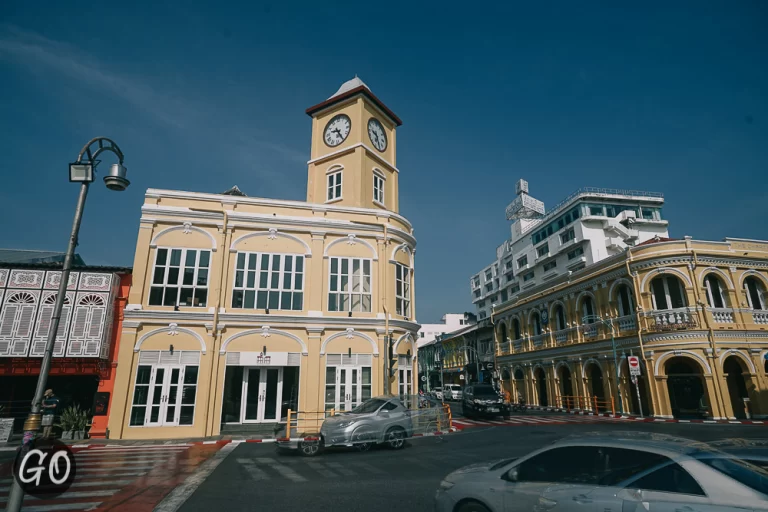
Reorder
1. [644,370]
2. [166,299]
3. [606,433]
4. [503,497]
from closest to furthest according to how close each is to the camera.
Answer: [503,497] → [606,433] → [166,299] → [644,370]

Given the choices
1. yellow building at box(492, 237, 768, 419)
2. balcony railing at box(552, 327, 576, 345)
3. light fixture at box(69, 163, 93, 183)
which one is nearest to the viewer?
light fixture at box(69, 163, 93, 183)

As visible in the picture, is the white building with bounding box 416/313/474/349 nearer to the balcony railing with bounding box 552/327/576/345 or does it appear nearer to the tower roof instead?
the balcony railing with bounding box 552/327/576/345

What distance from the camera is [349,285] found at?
21438 mm

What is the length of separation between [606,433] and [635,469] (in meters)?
0.99

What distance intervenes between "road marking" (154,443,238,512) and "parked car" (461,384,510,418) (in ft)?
51.8

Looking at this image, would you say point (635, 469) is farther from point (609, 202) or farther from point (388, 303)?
point (609, 202)

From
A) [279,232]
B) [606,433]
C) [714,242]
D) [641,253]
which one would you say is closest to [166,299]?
[279,232]

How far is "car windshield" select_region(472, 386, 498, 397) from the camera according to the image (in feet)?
82.8

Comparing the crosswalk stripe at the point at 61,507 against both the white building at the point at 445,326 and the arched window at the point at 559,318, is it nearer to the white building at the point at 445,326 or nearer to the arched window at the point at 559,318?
the arched window at the point at 559,318

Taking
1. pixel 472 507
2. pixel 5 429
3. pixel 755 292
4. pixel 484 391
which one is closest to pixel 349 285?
pixel 484 391

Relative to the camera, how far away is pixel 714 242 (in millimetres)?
24281

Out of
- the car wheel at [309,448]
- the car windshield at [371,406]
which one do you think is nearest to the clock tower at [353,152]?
the car windshield at [371,406]

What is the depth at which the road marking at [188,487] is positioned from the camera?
7.39 meters

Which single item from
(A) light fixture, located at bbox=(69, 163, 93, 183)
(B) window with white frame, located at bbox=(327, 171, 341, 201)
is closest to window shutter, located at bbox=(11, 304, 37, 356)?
(A) light fixture, located at bbox=(69, 163, 93, 183)
